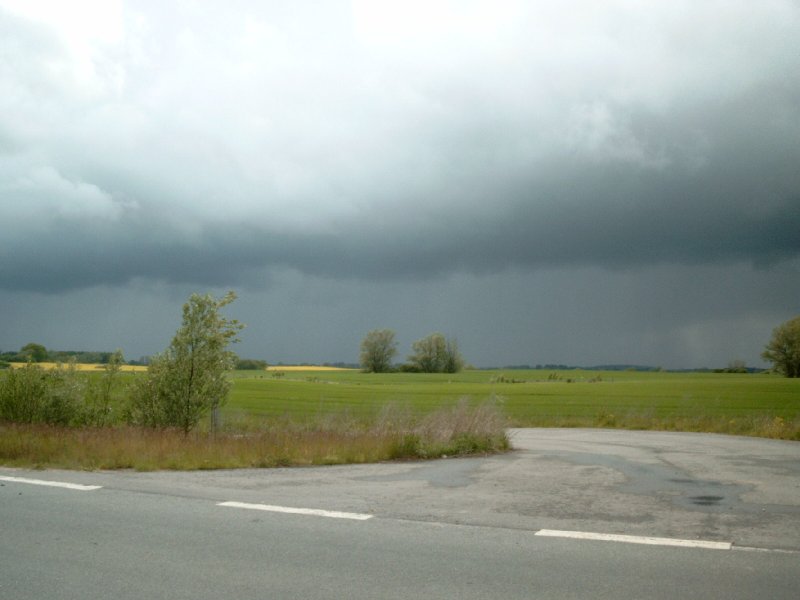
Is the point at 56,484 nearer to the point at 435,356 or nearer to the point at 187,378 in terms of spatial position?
the point at 187,378

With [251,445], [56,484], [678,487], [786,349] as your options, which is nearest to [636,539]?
[678,487]

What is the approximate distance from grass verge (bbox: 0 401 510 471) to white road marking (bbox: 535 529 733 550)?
6523mm

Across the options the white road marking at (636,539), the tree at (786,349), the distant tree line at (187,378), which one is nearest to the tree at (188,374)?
the distant tree line at (187,378)

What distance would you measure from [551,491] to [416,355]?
482 ft

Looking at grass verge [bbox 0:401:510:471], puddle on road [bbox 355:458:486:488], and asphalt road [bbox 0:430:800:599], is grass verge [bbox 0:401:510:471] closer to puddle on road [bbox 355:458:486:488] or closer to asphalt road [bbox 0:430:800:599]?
asphalt road [bbox 0:430:800:599]

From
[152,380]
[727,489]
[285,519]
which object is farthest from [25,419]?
[727,489]

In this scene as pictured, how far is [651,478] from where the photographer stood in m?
11.6

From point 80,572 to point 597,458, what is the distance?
11040mm

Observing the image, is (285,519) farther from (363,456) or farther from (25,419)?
(25,419)

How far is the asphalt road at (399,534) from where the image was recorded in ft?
18.4

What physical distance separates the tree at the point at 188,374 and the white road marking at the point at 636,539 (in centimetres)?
1216

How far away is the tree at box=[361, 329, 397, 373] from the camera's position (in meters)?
160

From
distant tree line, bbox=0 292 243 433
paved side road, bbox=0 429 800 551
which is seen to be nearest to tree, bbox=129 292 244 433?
distant tree line, bbox=0 292 243 433

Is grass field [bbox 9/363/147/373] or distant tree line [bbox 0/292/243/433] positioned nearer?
distant tree line [bbox 0/292/243/433]
